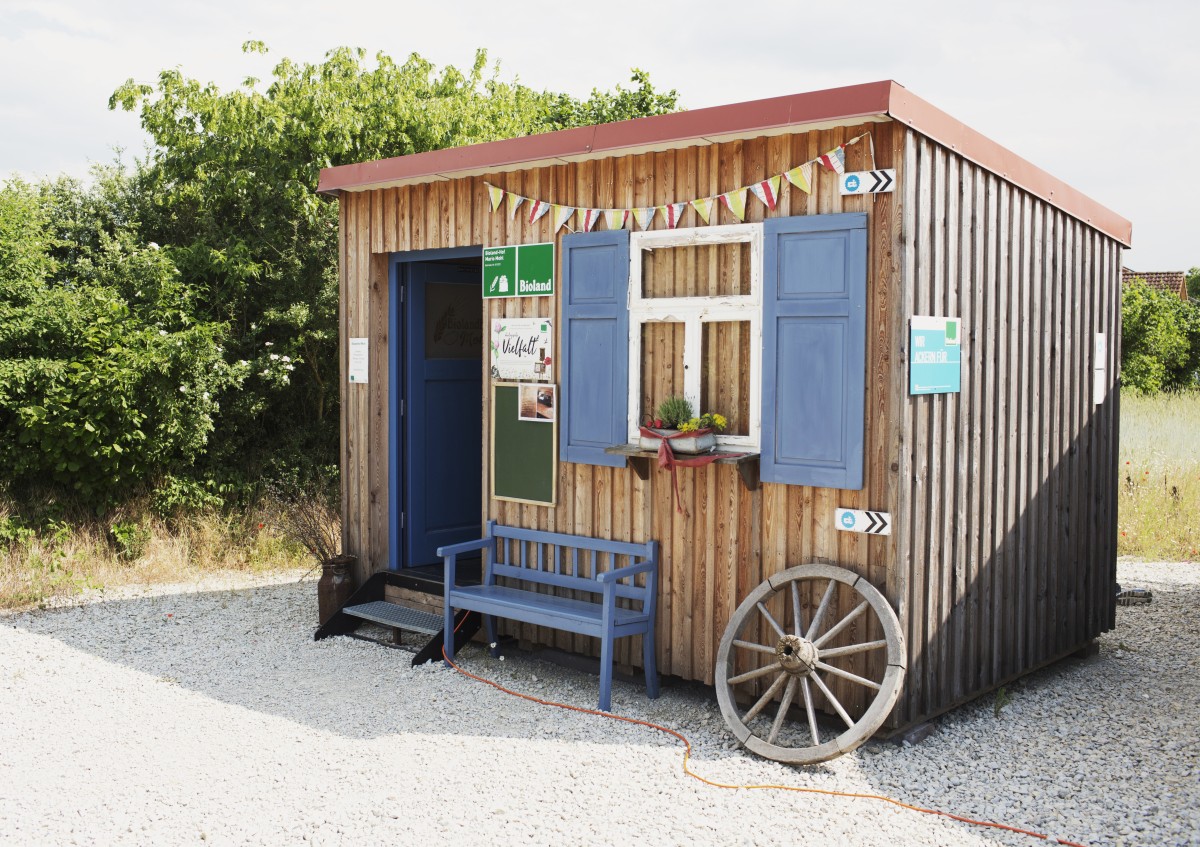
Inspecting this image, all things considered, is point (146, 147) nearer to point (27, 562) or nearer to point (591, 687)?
point (27, 562)

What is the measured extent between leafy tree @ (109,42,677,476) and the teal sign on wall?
27.0ft

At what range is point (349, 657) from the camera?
734cm

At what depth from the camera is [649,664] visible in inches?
249

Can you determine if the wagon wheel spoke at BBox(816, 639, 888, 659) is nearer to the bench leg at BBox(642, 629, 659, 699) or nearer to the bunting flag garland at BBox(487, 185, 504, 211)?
the bench leg at BBox(642, 629, 659, 699)

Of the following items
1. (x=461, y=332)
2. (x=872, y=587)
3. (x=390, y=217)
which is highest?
(x=390, y=217)

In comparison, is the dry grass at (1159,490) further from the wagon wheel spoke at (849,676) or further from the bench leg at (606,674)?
the bench leg at (606,674)

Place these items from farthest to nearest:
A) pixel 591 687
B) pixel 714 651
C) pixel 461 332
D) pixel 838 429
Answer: pixel 461 332, pixel 591 687, pixel 714 651, pixel 838 429

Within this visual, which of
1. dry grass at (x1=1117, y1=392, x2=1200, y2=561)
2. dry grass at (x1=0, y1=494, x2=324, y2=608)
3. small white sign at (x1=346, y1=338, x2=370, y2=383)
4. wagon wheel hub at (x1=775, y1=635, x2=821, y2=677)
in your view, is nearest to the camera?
wagon wheel hub at (x1=775, y1=635, x2=821, y2=677)

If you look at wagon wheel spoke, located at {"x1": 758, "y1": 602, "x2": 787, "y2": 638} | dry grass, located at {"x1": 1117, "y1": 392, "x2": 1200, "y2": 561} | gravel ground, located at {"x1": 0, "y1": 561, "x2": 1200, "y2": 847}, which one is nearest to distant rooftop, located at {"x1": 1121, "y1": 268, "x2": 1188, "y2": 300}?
dry grass, located at {"x1": 1117, "y1": 392, "x2": 1200, "y2": 561}

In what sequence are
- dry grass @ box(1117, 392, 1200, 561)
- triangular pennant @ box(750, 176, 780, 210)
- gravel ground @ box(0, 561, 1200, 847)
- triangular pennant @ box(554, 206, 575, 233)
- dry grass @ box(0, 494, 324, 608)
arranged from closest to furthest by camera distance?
gravel ground @ box(0, 561, 1200, 847) < triangular pennant @ box(750, 176, 780, 210) < triangular pennant @ box(554, 206, 575, 233) < dry grass @ box(0, 494, 324, 608) < dry grass @ box(1117, 392, 1200, 561)

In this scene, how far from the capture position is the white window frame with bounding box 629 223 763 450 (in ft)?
19.3

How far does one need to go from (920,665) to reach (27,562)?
25.2ft

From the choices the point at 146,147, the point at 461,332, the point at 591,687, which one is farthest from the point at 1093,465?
the point at 146,147

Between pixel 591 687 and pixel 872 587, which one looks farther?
pixel 591 687
